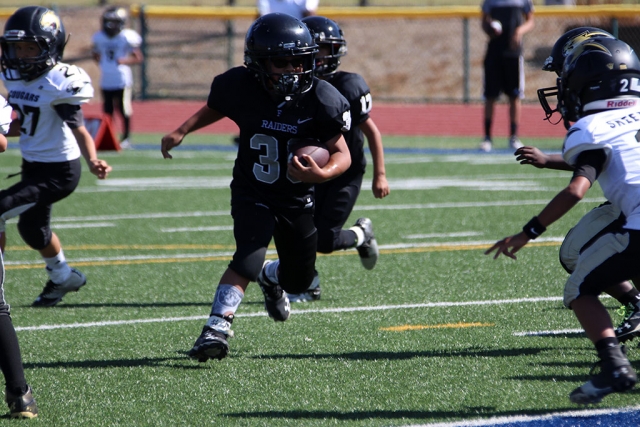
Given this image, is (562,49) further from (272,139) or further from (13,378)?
(13,378)

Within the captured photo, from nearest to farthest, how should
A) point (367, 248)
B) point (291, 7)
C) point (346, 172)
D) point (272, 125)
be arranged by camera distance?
1. point (272, 125)
2. point (346, 172)
3. point (367, 248)
4. point (291, 7)

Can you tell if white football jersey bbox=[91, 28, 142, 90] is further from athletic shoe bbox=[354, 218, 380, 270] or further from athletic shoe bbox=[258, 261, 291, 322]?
athletic shoe bbox=[258, 261, 291, 322]

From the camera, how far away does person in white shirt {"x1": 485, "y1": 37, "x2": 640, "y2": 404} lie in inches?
129

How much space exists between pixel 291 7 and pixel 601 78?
365 inches

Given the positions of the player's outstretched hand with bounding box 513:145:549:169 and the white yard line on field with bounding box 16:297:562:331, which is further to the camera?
the white yard line on field with bounding box 16:297:562:331

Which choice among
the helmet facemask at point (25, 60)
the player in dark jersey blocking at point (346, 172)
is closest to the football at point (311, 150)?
the player in dark jersey blocking at point (346, 172)

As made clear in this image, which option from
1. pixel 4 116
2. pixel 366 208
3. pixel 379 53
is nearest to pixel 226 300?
pixel 4 116

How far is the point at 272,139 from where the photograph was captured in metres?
4.23

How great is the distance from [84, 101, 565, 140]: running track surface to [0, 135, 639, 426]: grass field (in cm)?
732

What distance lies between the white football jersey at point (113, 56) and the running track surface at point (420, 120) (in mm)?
2542

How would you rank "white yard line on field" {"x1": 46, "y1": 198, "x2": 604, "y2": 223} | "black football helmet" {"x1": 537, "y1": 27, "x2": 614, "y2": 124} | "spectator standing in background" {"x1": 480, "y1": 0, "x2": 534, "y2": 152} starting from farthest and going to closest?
"spectator standing in background" {"x1": 480, "y1": 0, "x2": 534, "y2": 152} < "white yard line on field" {"x1": 46, "y1": 198, "x2": 604, "y2": 223} < "black football helmet" {"x1": 537, "y1": 27, "x2": 614, "y2": 124}

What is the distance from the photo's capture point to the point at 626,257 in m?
3.39

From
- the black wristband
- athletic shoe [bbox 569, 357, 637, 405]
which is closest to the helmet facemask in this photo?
the black wristband

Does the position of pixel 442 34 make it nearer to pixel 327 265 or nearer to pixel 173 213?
pixel 173 213
